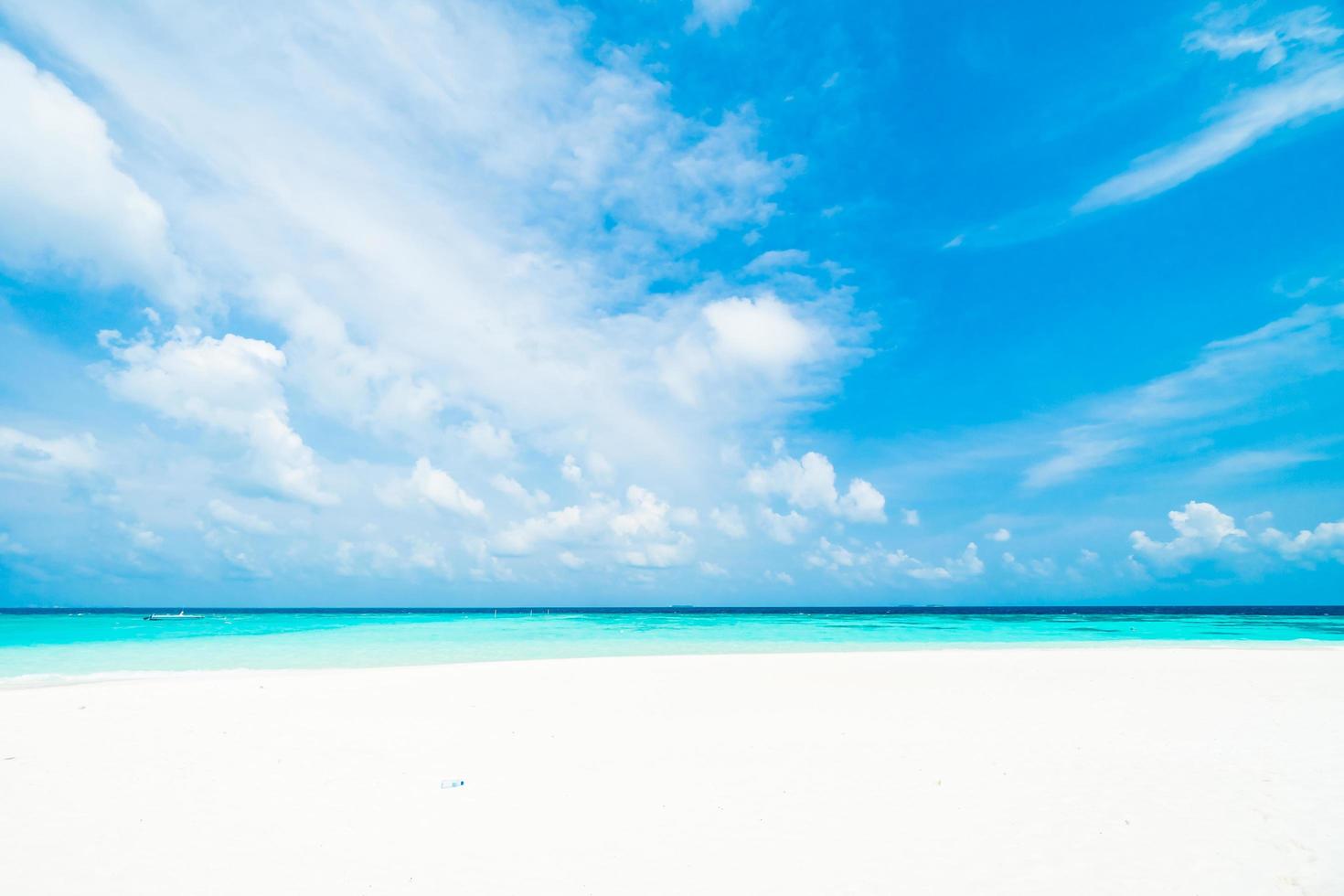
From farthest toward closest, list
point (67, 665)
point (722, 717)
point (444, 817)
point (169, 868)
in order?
point (67, 665) → point (722, 717) → point (444, 817) → point (169, 868)

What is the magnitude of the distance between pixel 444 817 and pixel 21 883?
135 inches

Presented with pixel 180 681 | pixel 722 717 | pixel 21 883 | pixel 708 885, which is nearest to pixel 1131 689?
pixel 722 717

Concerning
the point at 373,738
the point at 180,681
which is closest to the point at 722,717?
the point at 373,738

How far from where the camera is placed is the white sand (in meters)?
5.65

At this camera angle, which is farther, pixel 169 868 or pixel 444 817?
pixel 444 817

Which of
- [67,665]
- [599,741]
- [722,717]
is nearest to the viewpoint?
[599,741]

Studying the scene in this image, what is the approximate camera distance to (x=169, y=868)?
5859 millimetres

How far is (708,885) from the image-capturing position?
5410 millimetres

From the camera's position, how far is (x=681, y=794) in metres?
7.70

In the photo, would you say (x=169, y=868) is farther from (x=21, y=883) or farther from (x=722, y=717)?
(x=722, y=717)

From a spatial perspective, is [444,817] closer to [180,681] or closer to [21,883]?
[21,883]

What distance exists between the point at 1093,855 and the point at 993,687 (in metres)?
10.7

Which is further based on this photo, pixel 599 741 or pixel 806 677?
pixel 806 677

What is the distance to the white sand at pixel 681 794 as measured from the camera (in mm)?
5652
